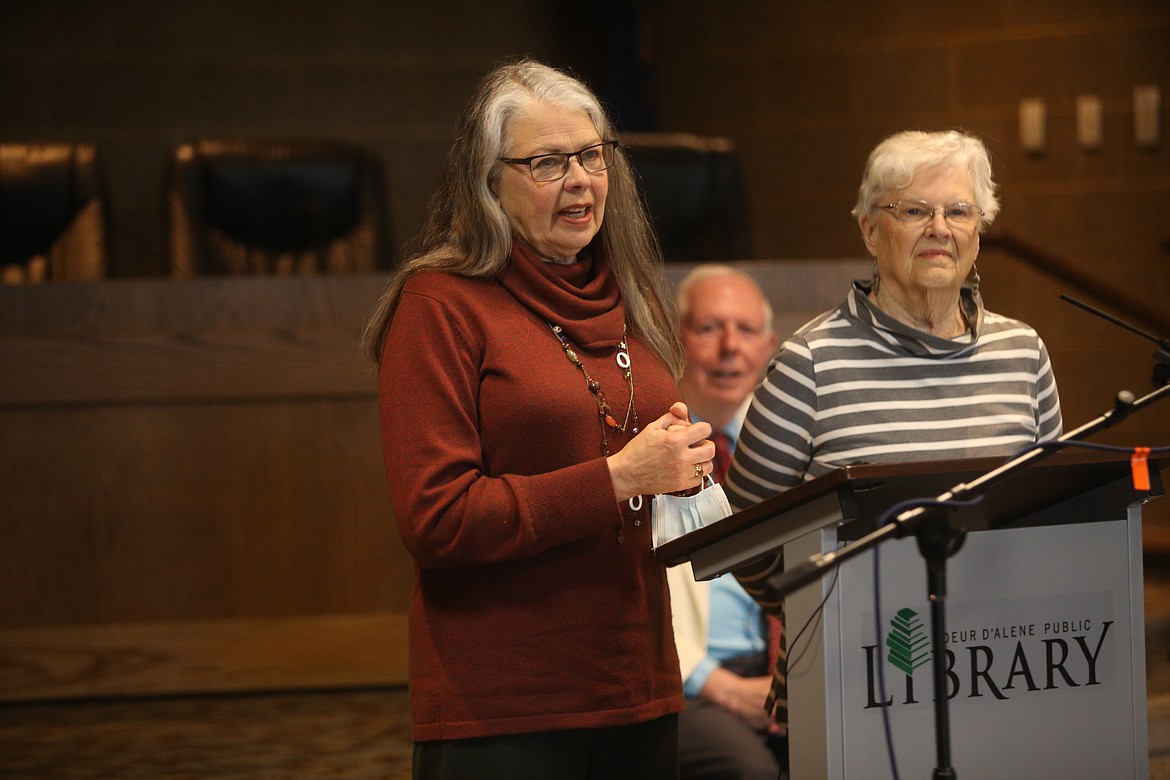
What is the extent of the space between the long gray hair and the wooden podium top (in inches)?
12.1

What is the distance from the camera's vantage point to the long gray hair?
4.93 feet

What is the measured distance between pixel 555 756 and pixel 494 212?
596 mm

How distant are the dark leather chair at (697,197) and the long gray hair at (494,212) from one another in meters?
2.54

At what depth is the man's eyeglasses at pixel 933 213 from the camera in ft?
5.39

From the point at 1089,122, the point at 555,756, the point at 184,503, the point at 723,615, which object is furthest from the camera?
the point at 1089,122

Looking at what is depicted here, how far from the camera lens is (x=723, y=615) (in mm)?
2291

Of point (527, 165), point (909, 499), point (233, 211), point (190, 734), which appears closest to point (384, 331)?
point (527, 165)

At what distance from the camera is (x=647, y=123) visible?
563cm

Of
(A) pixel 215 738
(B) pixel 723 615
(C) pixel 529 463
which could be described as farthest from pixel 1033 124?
(C) pixel 529 463

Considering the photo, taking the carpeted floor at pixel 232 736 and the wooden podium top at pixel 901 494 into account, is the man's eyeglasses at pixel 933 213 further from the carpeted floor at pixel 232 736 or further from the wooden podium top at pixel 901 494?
the carpeted floor at pixel 232 736

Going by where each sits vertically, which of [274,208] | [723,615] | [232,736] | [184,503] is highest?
[274,208]

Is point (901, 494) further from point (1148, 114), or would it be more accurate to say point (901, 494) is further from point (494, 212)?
point (1148, 114)

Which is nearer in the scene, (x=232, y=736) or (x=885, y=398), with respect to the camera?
(x=885, y=398)

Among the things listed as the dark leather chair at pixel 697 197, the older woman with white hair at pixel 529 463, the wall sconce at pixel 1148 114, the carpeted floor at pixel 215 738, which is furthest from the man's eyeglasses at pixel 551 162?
the wall sconce at pixel 1148 114
